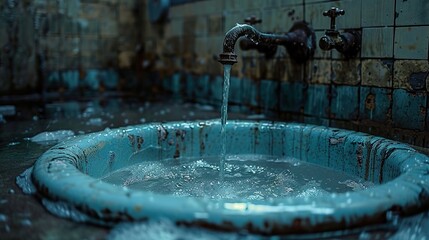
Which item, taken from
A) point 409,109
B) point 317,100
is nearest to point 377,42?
point 409,109

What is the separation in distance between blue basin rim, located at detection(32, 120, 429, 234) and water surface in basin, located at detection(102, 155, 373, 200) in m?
0.07

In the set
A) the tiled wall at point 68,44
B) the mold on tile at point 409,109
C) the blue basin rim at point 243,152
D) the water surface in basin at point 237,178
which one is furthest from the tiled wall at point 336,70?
the tiled wall at point 68,44

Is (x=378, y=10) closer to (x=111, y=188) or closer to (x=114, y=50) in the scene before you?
(x=111, y=188)

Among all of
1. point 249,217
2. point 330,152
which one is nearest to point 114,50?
point 330,152

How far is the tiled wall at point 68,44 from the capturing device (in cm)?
452

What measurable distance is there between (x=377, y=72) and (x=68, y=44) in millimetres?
3681

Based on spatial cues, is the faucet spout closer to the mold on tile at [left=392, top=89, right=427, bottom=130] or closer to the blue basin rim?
the blue basin rim

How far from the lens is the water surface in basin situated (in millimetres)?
2035

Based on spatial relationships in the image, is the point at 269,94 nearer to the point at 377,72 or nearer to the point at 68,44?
the point at 377,72

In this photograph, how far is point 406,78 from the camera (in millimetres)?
2264

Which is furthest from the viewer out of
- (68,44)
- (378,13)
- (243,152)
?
(68,44)

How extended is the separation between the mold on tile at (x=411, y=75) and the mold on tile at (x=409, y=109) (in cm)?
4

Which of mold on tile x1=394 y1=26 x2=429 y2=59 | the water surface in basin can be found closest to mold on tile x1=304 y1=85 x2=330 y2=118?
the water surface in basin

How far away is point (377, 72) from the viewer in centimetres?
243
